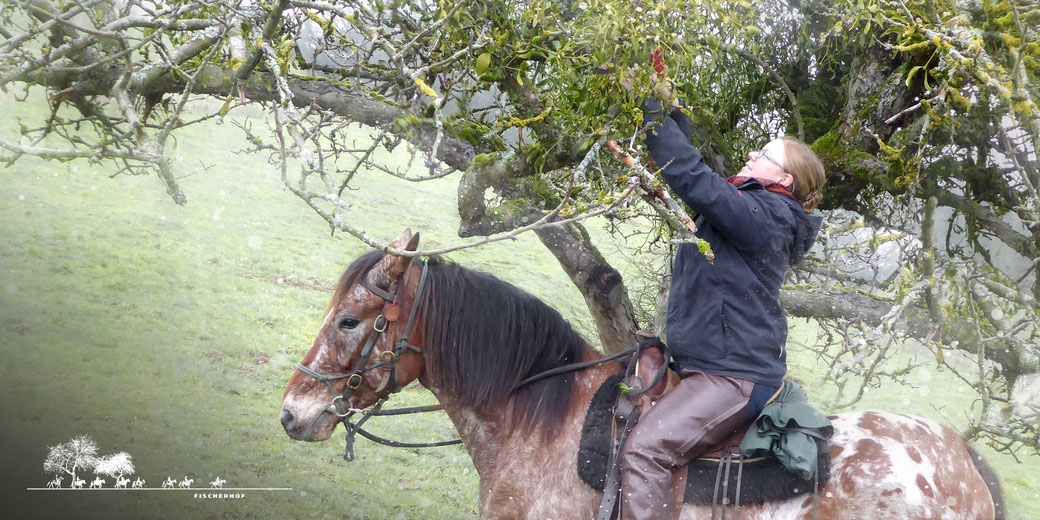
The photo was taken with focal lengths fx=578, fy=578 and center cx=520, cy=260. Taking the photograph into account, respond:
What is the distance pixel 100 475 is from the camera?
516 cm

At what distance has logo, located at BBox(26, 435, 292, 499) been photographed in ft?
16.5

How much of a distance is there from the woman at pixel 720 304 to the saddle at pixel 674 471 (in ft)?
0.22

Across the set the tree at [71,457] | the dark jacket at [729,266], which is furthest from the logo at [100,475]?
the dark jacket at [729,266]

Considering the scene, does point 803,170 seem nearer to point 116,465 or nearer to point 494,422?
point 494,422

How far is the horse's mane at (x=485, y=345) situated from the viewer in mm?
2934

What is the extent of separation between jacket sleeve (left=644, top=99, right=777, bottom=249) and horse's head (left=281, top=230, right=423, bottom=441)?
1249mm

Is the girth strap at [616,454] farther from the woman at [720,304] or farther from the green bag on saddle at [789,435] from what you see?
the green bag on saddle at [789,435]

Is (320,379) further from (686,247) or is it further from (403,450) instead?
(403,450)

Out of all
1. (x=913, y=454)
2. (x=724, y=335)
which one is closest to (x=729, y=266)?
(x=724, y=335)

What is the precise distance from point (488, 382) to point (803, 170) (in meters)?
1.82

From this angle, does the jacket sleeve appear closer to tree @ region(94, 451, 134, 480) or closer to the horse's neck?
the horse's neck

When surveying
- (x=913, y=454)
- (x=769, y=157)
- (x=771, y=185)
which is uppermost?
(x=769, y=157)

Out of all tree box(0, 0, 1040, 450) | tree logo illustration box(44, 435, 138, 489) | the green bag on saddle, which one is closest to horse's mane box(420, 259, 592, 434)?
tree box(0, 0, 1040, 450)

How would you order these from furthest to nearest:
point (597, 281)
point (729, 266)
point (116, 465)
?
point (116, 465)
point (597, 281)
point (729, 266)
